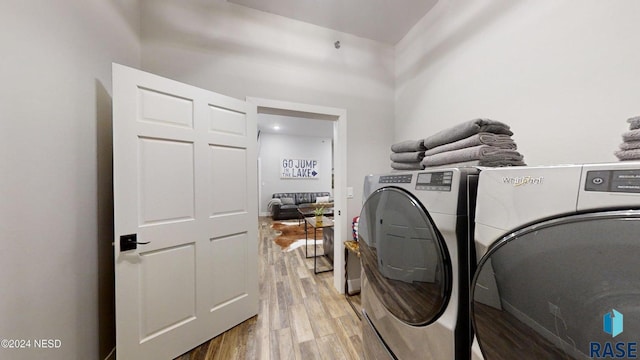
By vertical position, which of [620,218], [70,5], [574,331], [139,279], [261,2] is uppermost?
[261,2]

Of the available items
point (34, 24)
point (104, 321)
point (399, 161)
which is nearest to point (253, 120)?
point (34, 24)

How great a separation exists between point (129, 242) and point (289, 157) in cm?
623

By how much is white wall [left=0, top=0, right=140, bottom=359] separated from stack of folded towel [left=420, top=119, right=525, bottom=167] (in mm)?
1956

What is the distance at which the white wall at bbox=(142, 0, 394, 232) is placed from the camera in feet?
5.83

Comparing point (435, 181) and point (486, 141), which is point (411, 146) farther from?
point (435, 181)

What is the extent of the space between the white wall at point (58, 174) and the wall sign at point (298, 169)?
5.90m

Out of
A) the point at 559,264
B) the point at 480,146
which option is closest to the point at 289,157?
the point at 480,146

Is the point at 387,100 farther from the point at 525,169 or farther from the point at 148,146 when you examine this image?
the point at 148,146

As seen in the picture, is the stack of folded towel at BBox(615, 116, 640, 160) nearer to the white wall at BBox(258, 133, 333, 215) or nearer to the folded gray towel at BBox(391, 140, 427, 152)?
the folded gray towel at BBox(391, 140, 427, 152)

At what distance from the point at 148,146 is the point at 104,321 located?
3.92 feet

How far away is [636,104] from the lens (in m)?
0.89

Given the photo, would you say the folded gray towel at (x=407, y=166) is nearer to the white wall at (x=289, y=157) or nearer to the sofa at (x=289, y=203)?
the sofa at (x=289, y=203)

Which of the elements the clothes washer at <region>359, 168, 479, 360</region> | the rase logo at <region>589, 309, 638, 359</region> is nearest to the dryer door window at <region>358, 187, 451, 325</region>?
the clothes washer at <region>359, 168, 479, 360</region>

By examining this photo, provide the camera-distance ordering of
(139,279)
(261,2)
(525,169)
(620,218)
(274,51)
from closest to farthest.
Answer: (620,218) → (525,169) → (139,279) → (261,2) → (274,51)
